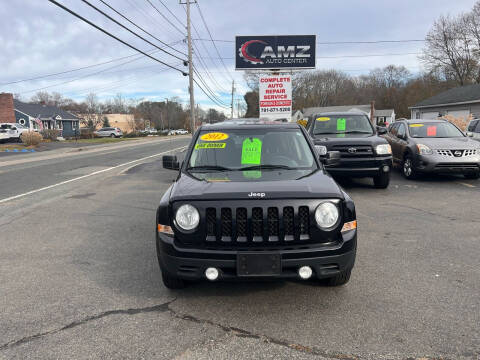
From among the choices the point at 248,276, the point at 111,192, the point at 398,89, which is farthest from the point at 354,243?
the point at 398,89

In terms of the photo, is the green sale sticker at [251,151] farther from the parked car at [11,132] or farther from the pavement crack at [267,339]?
the parked car at [11,132]

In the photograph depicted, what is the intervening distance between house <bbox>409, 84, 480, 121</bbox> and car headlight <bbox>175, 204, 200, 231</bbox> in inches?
1211

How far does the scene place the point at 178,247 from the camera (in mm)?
3078

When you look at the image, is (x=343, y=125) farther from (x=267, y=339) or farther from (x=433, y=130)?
(x=267, y=339)

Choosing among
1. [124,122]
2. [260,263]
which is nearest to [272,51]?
[260,263]

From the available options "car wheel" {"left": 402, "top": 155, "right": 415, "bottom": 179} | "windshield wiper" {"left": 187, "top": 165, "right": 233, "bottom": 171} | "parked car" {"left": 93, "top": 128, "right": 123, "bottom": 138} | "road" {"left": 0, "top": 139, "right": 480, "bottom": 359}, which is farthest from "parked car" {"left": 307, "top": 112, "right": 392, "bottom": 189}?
"parked car" {"left": 93, "top": 128, "right": 123, "bottom": 138}

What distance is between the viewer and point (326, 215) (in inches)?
120

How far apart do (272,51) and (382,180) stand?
14617 millimetres

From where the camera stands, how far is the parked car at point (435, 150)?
29.5 feet

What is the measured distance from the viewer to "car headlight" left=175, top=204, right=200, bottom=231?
3.04 metres

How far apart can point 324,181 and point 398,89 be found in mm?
85485

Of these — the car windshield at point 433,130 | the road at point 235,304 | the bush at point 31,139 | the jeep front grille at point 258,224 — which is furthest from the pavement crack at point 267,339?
the bush at point 31,139

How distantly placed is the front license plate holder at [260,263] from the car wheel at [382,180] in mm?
6361

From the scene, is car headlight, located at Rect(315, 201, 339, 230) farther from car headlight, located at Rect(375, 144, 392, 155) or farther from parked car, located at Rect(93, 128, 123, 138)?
parked car, located at Rect(93, 128, 123, 138)
